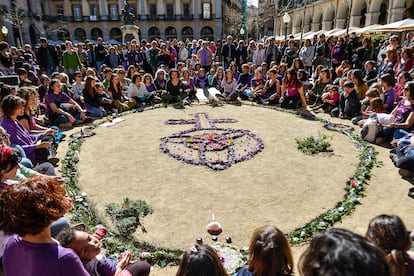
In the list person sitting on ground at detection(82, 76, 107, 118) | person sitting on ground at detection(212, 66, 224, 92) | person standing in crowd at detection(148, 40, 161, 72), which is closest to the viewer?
person sitting on ground at detection(82, 76, 107, 118)

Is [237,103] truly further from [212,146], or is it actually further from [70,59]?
[70,59]

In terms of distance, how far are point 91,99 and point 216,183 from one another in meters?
6.38

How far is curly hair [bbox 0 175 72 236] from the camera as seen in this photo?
208cm

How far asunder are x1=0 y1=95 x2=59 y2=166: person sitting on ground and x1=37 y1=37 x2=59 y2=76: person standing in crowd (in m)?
9.72

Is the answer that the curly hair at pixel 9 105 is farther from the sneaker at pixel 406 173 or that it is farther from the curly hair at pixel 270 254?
the sneaker at pixel 406 173

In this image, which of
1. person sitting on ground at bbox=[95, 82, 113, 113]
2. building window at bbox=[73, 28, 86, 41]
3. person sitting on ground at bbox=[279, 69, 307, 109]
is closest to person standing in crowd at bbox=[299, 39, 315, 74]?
person sitting on ground at bbox=[279, 69, 307, 109]

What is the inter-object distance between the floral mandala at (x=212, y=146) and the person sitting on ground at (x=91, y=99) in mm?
3370

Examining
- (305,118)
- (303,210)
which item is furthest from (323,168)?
(305,118)

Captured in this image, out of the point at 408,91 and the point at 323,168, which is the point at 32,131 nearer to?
the point at 323,168

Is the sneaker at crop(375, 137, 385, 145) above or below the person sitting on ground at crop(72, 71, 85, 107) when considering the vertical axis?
below

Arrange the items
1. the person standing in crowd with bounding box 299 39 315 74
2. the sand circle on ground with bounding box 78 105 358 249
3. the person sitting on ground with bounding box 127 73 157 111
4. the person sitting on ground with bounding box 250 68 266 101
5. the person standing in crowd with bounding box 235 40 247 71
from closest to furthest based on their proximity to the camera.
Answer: the sand circle on ground with bounding box 78 105 358 249
the person sitting on ground with bounding box 127 73 157 111
the person sitting on ground with bounding box 250 68 266 101
the person standing in crowd with bounding box 299 39 315 74
the person standing in crowd with bounding box 235 40 247 71

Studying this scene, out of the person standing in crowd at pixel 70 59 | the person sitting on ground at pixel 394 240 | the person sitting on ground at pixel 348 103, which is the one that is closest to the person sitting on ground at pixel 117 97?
the person standing in crowd at pixel 70 59

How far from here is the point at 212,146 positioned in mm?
7332

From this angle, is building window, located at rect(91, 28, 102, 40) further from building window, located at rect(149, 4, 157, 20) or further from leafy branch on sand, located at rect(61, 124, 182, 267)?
leafy branch on sand, located at rect(61, 124, 182, 267)
